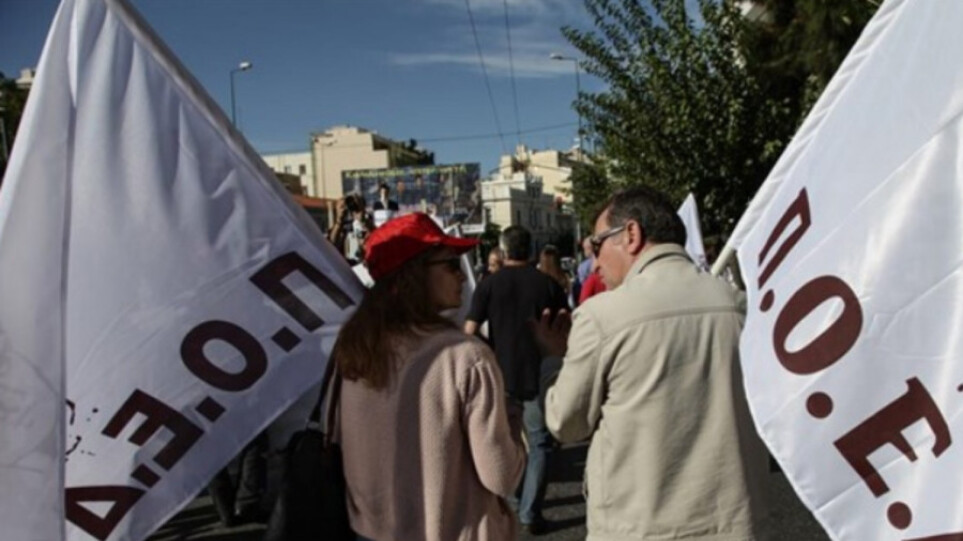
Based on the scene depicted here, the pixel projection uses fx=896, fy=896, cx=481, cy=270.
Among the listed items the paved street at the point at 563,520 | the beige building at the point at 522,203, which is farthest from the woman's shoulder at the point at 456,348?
the beige building at the point at 522,203

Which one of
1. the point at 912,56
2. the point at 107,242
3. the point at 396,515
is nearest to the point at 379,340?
the point at 396,515

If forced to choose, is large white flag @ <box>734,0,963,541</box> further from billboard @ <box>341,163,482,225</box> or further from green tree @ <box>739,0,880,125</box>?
billboard @ <box>341,163,482,225</box>

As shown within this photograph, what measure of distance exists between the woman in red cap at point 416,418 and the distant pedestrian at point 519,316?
3221 millimetres

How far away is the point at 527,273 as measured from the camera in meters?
5.76

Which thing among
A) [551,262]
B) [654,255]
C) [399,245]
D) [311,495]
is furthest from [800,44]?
[311,495]

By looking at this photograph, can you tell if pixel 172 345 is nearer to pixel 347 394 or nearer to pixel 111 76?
pixel 347 394

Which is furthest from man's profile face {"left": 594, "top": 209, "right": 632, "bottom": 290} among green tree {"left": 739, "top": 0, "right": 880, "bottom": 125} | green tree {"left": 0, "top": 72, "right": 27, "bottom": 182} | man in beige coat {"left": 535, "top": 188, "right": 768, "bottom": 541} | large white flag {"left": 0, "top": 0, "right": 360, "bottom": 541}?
green tree {"left": 0, "top": 72, "right": 27, "bottom": 182}

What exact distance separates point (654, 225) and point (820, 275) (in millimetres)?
564

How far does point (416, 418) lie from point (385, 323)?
0.82ft

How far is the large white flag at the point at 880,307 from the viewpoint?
173 centimetres

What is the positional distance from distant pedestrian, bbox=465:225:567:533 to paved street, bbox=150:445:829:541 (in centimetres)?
31

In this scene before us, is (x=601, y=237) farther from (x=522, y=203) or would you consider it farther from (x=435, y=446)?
(x=522, y=203)

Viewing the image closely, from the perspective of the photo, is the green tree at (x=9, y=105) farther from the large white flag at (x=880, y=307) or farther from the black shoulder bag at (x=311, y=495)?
the large white flag at (x=880, y=307)

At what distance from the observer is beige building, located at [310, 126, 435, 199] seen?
9806 cm
